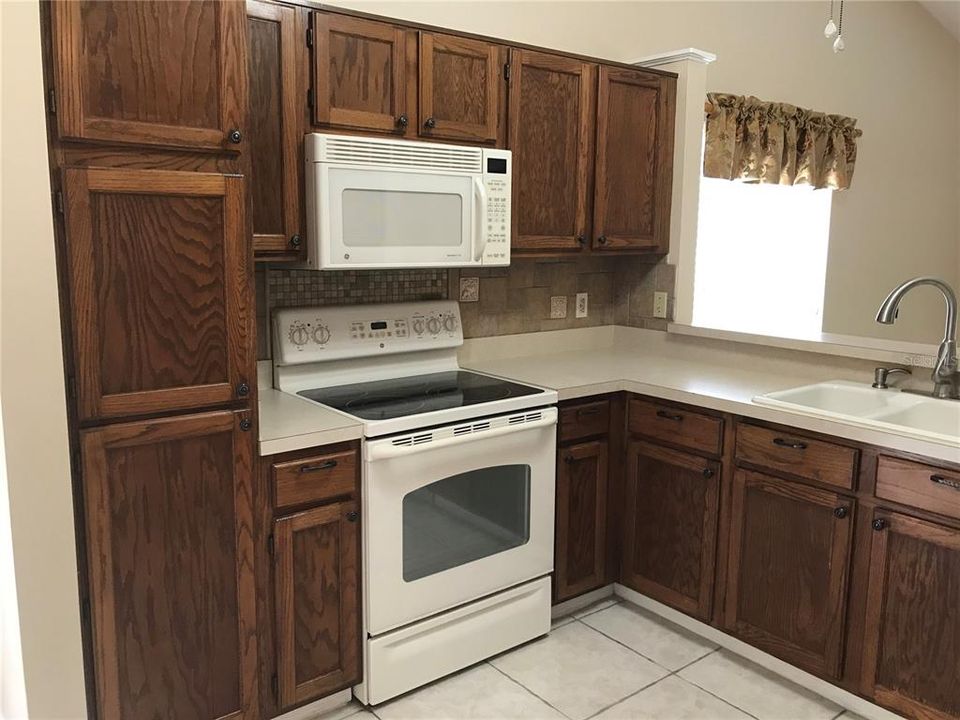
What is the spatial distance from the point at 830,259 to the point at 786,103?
947mm

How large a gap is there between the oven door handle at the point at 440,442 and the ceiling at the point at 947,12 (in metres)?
3.99

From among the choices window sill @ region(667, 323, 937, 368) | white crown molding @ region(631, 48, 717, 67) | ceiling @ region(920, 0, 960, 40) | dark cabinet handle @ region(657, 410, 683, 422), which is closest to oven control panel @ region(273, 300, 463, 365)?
dark cabinet handle @ region(657, 410, 683, 422)

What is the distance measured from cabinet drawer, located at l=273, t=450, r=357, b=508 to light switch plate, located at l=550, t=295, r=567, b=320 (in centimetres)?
141

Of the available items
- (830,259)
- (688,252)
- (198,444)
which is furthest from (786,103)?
(198,444)

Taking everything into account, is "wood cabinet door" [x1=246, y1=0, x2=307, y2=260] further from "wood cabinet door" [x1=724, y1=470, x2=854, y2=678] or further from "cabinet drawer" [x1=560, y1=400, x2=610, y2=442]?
"wood cabinet door" [x1=724, y1=470, x2=854, y2=678]

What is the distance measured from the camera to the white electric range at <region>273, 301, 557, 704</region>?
2283 mm

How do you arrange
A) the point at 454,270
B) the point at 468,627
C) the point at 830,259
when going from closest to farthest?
the point at 468,627, the point at 454,270, the point at 830,259

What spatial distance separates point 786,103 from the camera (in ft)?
13.6

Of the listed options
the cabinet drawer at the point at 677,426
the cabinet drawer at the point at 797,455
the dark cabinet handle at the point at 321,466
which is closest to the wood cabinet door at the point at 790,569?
the cabinet drawer at the point at 797,455

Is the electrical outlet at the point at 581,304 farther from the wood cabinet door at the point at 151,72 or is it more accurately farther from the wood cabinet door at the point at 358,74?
the wood cabinet door at the point at 151,72

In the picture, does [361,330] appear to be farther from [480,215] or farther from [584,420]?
[584,420]

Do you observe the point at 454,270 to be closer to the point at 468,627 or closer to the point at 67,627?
the point at 468,627

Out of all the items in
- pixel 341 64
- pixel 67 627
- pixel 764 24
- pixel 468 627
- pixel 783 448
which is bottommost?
pixel 468 627

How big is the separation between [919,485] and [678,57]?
1.90 metres
